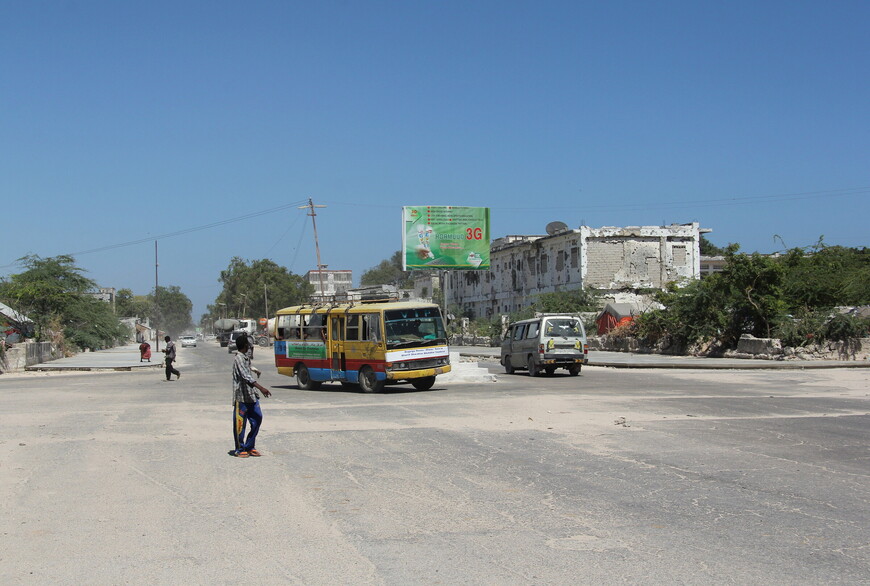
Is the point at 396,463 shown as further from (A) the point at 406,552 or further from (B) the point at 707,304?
(B) the point at 707,304

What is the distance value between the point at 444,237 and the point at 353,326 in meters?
17.0

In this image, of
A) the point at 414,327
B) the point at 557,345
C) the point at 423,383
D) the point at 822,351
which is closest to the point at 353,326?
the point at 414,327

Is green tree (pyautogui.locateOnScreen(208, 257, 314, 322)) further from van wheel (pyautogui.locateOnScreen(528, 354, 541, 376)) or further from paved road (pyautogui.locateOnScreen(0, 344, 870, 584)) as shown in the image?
paved road (pyautogui.locateOnScreen(0, 344, 870, 584))

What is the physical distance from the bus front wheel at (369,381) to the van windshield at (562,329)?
778 centimetres

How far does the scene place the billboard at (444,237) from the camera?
4056cm

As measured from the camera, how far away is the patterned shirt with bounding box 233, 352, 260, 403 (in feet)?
37.7

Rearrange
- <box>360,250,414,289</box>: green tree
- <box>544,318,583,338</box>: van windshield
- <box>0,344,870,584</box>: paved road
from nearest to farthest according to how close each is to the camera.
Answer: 1. <box>0,344,870,584</box>: paved road
2. <box>544,318,583,338</box>: van windshield
3. <box>360,250,414,289</box>: green tree

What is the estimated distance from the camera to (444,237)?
1608 inches

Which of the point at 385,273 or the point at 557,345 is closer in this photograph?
the point at 557,345

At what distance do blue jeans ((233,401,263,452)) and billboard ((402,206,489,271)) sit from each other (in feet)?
93.9

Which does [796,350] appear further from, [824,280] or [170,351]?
[170,351]

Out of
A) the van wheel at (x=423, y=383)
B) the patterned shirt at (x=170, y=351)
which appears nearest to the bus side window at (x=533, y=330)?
the van wheel at (x=423, y=383)

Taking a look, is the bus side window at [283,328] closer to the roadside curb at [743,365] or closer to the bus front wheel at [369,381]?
the bus front wheel at [369,381]

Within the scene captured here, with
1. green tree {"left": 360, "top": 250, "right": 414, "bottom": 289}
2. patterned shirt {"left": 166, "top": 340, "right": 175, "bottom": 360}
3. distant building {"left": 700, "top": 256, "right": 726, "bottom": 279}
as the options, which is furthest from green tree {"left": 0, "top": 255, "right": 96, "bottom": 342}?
green tree {"left": 360, "top": 250, "right": 414, "bottom": 289}
